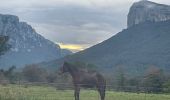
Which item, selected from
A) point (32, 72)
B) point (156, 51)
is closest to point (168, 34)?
point (156, 51)

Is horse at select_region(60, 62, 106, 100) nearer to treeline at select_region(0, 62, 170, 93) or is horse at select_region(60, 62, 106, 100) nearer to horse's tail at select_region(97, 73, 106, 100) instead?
horse's tail at select_region(97, 73, 106, 100)

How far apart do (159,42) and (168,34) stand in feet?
34.5

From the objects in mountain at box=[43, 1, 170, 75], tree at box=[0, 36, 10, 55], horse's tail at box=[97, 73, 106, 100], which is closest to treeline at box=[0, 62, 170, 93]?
tree at box=[0, 36, 10, 55]

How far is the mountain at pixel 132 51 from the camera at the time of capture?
483 feet

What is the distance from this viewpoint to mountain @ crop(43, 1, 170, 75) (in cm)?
14712

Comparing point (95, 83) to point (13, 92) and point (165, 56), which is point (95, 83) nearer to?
point (13, 92)

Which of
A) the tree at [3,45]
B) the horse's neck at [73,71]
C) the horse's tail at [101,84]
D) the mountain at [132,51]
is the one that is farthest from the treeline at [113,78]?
the mountain at [132,51]

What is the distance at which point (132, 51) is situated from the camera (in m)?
167

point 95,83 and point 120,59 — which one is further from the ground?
point 120,59

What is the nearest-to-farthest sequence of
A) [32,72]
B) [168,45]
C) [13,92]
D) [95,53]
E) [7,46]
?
[13,92]
[7,46]
[32,72]
[168,45]
[95,53]

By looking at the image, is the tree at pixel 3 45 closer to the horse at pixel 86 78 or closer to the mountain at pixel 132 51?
the horse at pixel 86 78

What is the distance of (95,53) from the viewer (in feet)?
577

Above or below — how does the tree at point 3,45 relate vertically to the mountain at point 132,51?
below

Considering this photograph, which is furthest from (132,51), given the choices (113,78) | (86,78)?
(86,78)
